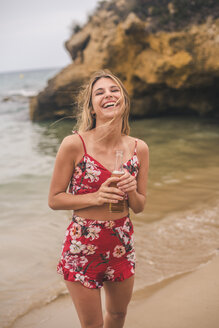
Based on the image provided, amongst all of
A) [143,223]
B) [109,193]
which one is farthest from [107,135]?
[143,223]

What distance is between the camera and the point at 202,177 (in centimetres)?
789

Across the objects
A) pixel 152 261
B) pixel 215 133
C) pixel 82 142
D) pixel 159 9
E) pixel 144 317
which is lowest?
pixel 215 133

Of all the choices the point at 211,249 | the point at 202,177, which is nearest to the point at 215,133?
the point at 202,177

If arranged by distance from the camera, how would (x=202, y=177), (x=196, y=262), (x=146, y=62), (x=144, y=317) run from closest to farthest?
(x=144, y=317) < (x=196, y=262) < (x=202, y=177) < (x=146, y=62)

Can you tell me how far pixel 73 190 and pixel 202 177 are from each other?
6039mm

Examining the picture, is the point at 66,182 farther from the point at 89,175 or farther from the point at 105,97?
the point at 105,97

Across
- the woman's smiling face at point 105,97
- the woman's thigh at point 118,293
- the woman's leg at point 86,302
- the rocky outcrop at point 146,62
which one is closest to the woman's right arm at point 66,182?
the woman's smiling face at point 105,97

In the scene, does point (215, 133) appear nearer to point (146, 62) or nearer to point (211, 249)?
point (146, 62)

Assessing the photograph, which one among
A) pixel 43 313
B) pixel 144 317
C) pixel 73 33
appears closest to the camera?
pixel 144 317

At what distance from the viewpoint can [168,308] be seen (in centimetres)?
343

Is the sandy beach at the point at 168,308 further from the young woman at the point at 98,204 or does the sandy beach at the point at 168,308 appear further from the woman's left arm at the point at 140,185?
the woman's left arm at the point at 140,185

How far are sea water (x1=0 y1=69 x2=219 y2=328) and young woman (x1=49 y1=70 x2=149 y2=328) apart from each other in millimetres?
1747

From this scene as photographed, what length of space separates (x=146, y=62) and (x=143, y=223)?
34.0 feet

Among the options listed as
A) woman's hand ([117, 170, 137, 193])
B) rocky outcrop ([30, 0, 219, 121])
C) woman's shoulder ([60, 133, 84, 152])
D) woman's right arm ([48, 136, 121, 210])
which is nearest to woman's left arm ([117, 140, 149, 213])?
woman's hand ([117, 170, 137, 193])
